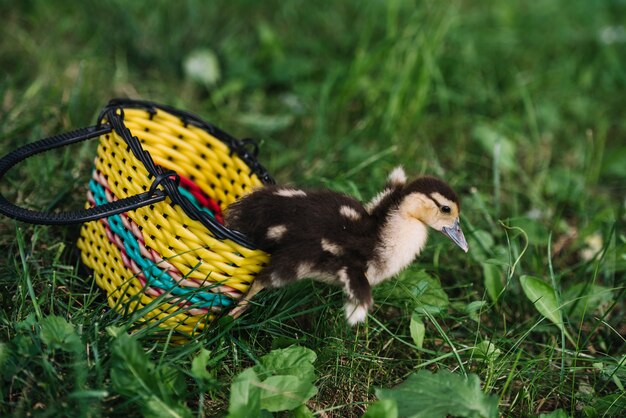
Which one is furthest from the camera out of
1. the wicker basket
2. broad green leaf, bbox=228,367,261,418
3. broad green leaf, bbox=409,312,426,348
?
broad green leaf, bbox=409,312,426,348

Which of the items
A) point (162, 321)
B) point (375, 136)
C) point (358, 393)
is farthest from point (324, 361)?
point (375, 136)

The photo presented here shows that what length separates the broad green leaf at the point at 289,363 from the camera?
2148 mm

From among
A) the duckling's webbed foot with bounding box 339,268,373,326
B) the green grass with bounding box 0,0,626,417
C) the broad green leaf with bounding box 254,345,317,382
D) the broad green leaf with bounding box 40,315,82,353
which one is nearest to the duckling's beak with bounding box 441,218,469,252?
the green grass with bounding box 0,0,626,417

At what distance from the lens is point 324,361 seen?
2.32 m

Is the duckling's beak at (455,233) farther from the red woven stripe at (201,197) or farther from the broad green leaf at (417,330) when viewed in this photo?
the red woven stripe at (201,197)

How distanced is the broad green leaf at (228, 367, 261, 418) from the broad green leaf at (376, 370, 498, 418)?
37 cm

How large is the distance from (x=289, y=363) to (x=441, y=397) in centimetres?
49

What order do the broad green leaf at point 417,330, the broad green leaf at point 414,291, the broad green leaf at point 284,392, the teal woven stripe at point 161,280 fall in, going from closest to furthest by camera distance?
the broad green leaf at point 284,392 < the teal woven stripe at point 161,280 < the broad green leaf at point 417,330 < the broad green leaf at point 414,291

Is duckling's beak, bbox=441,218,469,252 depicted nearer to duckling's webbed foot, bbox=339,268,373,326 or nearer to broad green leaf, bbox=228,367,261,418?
duckling's webbed foot, bbox=339,268,373,326

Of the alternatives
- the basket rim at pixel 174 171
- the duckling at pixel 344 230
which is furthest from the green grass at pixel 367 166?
the basket rim at pixel 174 171

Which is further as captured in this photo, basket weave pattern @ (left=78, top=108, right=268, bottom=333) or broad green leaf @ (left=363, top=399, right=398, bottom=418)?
basket weave pattern @ (left=78, top=108, right=268, bottom=333)

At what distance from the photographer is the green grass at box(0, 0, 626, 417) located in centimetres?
224

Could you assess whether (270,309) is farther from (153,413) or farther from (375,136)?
(375,136)

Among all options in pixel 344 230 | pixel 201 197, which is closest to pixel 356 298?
pixel 344 230
